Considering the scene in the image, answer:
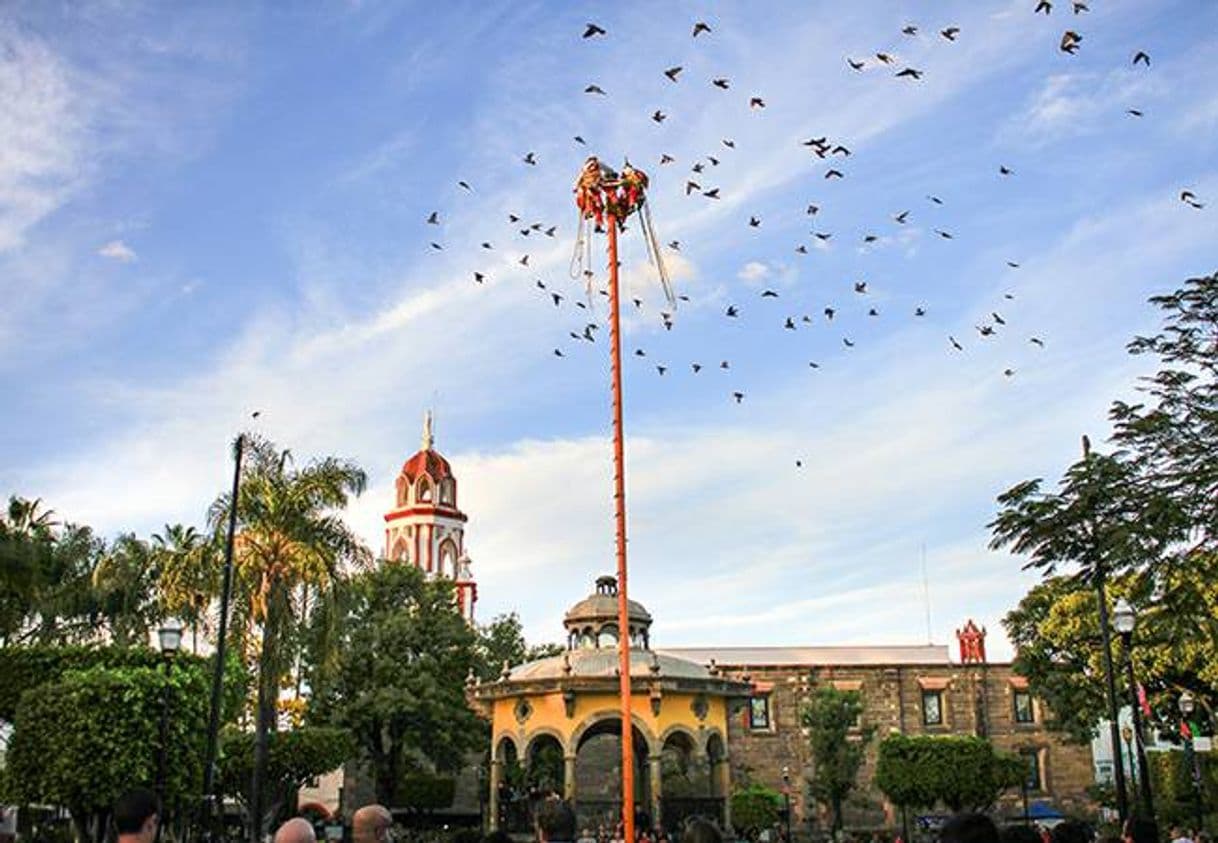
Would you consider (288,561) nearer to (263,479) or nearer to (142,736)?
(263,479)

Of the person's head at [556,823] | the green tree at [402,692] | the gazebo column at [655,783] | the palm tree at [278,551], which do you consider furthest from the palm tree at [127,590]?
the person's head at [556,823]

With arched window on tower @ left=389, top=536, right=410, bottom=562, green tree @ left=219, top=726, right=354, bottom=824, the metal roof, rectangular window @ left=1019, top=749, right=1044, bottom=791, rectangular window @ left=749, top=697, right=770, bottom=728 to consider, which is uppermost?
arched window on tower @ left=389, top=536, right=410, bottom=562

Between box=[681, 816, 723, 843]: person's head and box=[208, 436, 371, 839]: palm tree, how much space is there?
23.1m

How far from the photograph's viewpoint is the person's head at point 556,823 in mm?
6980

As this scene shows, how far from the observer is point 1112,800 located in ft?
160

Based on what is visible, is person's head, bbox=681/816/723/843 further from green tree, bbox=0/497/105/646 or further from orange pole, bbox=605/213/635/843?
green tree, bbox=0/497/105/646

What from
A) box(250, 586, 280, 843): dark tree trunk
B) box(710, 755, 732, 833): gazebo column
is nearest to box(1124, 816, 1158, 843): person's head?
box(250, 586, 280, 843): dark tree trunk

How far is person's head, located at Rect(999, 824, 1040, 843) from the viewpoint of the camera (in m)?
6.11

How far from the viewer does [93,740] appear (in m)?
25.0

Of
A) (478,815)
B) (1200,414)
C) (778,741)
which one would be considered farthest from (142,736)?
Result: (778,741)

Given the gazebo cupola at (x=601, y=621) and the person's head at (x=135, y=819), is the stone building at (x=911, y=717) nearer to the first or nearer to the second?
the gazebo cupola at (x=601, y=621)

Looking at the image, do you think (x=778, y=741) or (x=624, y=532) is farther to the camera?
(x=778, y=741)

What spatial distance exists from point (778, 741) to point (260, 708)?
1205 inches

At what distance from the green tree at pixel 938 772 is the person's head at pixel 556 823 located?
3929 cm
